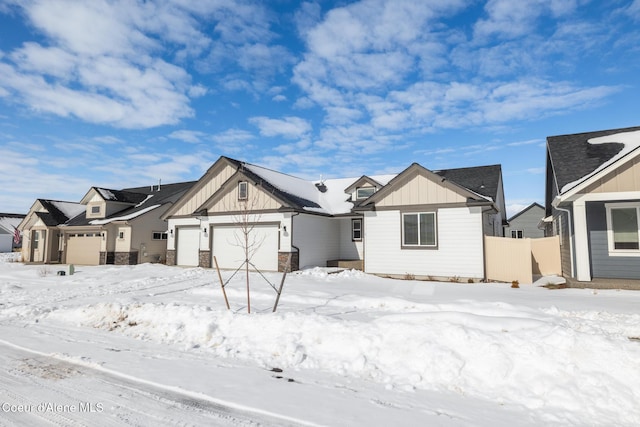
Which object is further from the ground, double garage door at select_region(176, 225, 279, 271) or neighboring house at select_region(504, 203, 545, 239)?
neighboring house at select_region(504, 203, 545, 239)

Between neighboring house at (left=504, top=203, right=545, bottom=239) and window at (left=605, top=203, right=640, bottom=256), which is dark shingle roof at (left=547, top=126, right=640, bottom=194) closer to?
window at (left=605, top=203, right=640, bottom=256)

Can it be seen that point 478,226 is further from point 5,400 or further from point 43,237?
point 43,237

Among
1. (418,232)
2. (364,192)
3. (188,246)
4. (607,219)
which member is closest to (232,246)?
(188,246)

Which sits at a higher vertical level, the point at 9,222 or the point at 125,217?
the point at 9,222

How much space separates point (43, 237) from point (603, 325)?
36980 mm

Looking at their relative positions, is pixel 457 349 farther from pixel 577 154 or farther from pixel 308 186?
pixel 308 186

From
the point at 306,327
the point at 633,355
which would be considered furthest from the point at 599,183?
the point at 306,327

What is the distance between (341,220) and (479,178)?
9.26 meters

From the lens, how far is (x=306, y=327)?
7121 mm

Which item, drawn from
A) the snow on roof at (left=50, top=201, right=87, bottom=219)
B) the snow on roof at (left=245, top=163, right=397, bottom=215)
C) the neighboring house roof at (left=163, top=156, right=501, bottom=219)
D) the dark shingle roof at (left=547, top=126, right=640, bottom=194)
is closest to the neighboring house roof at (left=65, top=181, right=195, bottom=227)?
the snow on roof at (left=50, top=201, right=87, bottom=219)

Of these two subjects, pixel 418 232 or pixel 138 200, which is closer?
pixel 418 232

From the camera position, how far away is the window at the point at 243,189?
20672 mm

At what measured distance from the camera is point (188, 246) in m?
23.0

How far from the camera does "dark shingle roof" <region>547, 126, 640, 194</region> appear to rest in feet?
47.4
